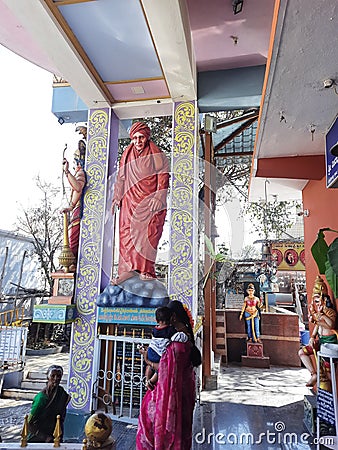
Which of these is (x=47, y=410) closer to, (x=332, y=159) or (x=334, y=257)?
(x=334, y=257)

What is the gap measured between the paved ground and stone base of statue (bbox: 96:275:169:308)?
46.6 inches

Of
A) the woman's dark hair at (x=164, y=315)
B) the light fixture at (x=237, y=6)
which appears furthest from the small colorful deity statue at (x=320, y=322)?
the light fixture at (x=237, y=6)

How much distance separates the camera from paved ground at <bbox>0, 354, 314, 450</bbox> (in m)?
3.08

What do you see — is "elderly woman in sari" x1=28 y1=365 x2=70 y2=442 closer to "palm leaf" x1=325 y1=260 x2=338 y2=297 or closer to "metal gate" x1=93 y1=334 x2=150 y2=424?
"metal gate" x1=93 y1=334 x2=150 y2=424

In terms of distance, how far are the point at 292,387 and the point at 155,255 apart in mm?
3052

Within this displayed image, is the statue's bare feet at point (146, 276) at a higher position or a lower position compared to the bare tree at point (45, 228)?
lower

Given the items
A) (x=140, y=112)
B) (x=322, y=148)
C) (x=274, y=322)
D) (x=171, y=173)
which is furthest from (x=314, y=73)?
(x=274, y=322)

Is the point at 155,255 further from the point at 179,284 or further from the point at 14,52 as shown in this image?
the point at 14,52

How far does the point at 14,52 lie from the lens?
4.93m

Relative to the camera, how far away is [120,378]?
3.80 meters

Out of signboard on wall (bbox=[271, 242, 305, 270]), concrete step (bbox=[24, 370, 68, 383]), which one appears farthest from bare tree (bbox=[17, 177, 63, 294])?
signboard on wall (bbox=[271, 242, 305, 270])

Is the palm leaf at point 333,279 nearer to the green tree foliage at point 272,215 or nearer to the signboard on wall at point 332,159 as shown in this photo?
the signboard on wall at point 332,159

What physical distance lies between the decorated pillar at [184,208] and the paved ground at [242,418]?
3.85ft

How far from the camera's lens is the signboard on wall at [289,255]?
39.6 feet
